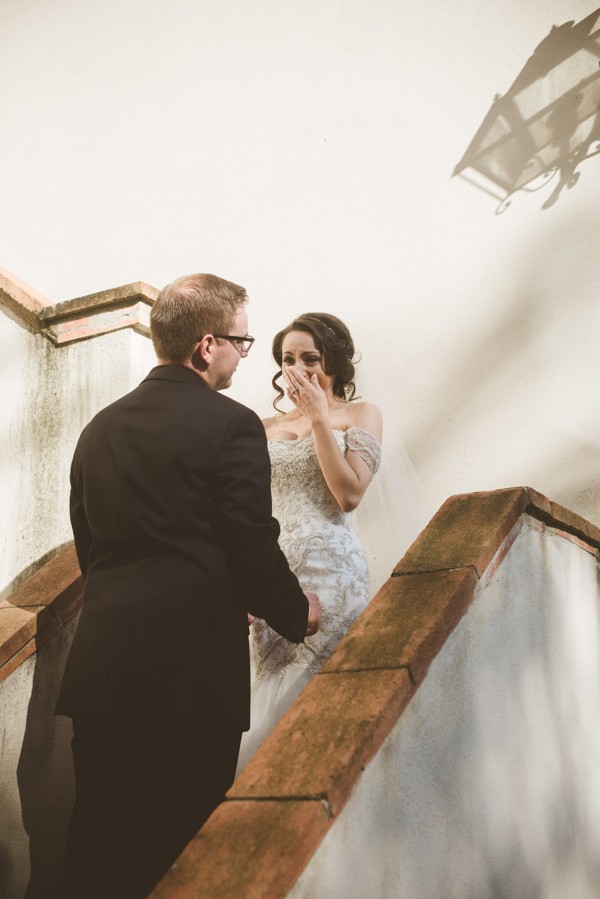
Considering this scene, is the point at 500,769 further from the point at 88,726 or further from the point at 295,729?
the point at 88,726

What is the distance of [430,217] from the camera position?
520cm

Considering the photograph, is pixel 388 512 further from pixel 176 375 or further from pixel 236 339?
pixel 176 375

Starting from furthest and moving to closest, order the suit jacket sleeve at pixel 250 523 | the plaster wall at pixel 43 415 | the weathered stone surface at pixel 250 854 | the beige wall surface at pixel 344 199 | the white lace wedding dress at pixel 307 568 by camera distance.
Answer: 1. the beige wall surface at pixel 344 199
2. the plaster wall at pixel 43 415
3. the white lace wedding dress at pixel 307 568
4. the suit jacket sleeve at pixel 250 523
5. the weathered stone surface at pixel 250 854

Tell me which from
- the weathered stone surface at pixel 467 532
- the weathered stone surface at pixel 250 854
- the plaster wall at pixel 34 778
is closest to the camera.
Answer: the weathered stone surface at pixel 250 854

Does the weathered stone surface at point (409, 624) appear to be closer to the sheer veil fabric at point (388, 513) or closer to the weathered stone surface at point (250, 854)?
the weathered stone surface at point (250, 854)

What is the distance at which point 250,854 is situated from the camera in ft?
4.73

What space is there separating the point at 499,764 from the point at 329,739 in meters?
0.65

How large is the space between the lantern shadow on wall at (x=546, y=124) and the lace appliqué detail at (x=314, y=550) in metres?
2.56

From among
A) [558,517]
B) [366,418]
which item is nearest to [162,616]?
[558,517]

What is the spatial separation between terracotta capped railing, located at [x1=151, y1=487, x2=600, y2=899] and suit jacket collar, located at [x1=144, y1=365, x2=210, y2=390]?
2.37 ft

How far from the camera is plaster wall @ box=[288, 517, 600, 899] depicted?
1.66m

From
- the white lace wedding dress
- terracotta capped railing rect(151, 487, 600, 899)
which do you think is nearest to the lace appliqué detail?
the white lace wedding dress

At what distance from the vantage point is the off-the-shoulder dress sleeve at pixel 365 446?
3182 millimetres

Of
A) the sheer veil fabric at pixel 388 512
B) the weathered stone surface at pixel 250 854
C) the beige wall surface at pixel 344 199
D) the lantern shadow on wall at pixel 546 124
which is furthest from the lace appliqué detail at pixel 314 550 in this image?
the lantern shadow on wall at pixel 546 124
